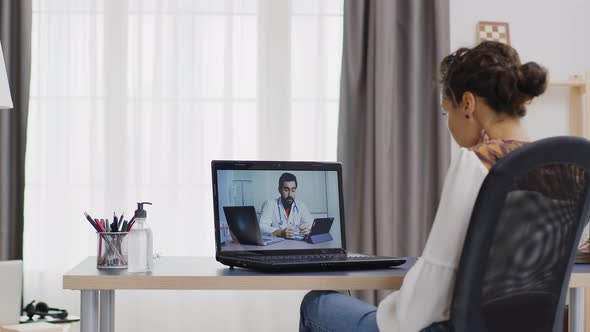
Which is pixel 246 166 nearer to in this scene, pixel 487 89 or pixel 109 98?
pixel 487 89

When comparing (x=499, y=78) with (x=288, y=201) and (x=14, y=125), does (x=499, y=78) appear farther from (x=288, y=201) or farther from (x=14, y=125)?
(x=14, y=125)

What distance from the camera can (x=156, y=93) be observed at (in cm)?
339

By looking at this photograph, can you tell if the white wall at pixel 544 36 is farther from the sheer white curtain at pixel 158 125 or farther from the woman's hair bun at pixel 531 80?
the woman's hair bun at pixel 531 80

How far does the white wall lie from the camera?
11.7 ft

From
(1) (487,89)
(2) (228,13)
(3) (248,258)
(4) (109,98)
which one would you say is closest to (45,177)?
(4) (109,98)

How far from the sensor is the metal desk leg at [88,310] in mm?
1589

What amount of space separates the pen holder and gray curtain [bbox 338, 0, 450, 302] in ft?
5.88

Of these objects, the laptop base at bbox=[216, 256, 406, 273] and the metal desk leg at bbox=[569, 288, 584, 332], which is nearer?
the laptop base at bbox=[216, 256, 406, 273]

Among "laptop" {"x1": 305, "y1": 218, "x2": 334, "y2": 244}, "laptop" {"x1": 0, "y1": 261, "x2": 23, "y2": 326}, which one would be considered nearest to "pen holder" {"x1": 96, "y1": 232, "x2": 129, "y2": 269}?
"laptop" {"x1": 305, "y1": 218, "x2": 334, "y2": 244}

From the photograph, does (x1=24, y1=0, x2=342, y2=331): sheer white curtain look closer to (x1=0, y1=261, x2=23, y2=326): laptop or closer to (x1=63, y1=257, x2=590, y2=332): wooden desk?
(x1=0, y1=261, x2=23, y2=326): laptop

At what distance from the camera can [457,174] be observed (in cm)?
137

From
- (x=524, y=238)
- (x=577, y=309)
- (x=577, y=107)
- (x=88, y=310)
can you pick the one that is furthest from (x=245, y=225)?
(x=577, y=107)

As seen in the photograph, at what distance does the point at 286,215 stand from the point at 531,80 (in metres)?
0.71

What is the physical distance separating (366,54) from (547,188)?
215 cm
